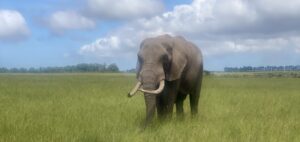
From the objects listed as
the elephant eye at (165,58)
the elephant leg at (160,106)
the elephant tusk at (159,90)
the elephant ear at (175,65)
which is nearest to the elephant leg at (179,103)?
the elephant leg at (160,106)

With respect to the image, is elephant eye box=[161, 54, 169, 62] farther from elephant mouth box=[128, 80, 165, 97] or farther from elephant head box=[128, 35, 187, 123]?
elephant mouth box=[128, 80, 165, 97]

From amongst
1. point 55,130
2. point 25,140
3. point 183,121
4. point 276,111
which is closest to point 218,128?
point 183,121

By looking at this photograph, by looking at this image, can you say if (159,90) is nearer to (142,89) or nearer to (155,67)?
(142,89)

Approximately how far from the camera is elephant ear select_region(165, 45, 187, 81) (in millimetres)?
9211

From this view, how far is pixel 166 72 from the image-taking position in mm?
9172

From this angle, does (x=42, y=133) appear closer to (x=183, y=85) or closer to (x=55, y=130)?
(x=55, y=130)

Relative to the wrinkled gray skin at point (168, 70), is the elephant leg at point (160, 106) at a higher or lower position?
lower

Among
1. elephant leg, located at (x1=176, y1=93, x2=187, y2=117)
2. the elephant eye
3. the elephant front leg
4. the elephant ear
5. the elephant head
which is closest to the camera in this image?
the elephant head

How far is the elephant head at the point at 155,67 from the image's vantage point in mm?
8469

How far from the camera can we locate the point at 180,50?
31.9 feet

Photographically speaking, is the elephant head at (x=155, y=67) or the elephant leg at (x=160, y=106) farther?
the elephant leg at (x=160, y=106)

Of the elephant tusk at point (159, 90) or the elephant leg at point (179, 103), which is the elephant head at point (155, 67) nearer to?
the elephant tusk at point (159, 90)

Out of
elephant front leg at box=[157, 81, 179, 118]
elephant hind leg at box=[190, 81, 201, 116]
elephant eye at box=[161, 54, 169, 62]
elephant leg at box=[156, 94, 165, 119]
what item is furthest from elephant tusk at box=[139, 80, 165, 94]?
elephant hind leg at box=[190, 81, 201, 116]

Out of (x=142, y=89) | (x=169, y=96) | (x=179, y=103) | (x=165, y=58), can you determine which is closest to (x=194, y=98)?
(x=179, y=103)
